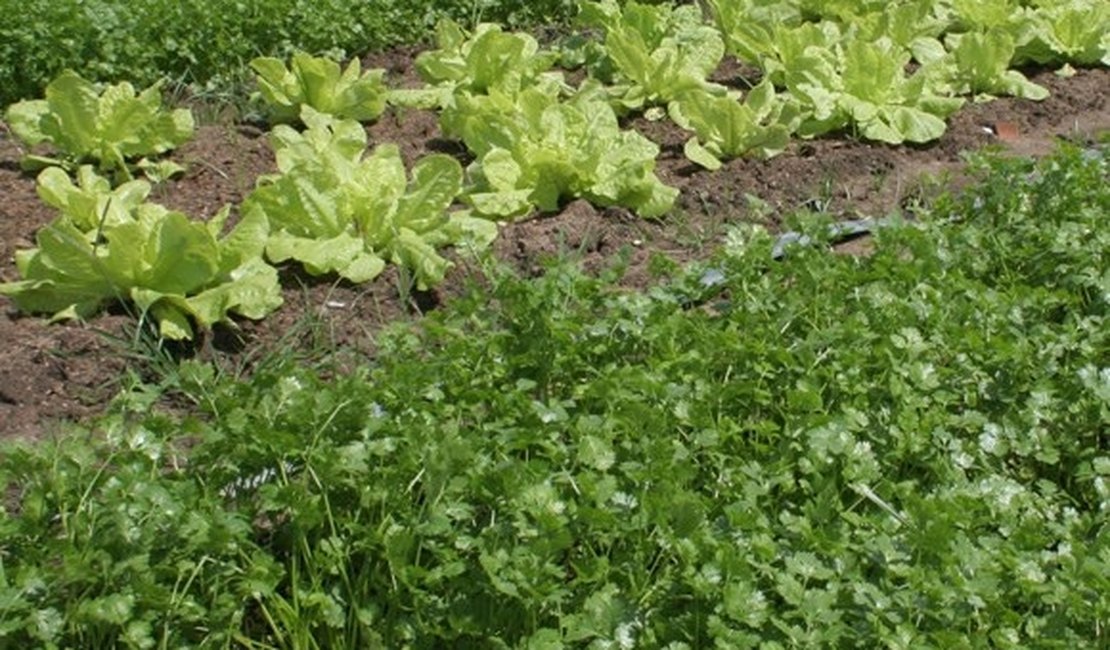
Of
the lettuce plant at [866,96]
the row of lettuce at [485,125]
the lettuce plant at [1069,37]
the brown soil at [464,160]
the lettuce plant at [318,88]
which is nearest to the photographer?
the brown soil at [464,160]

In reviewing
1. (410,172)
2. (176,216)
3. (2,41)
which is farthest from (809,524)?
(2,41)

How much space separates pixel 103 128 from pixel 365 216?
1.05 meters

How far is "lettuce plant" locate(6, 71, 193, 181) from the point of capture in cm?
581

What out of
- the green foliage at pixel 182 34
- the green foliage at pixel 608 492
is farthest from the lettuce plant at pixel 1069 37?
the green foliage at pixel 608 492

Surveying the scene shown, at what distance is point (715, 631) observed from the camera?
338 centimetres

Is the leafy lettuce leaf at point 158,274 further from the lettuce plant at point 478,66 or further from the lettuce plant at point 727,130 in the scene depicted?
the lettuce plant at point 727,130

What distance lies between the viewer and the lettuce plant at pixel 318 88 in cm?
626

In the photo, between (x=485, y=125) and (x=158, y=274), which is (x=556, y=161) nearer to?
(x=485, y=125)

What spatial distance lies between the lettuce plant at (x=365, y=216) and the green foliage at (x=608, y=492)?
2.50 feet

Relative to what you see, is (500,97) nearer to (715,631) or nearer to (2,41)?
(2,41)

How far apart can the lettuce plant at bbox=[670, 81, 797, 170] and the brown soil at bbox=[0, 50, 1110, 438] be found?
6 centimetres

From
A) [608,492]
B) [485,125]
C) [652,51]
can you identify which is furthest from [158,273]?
[652,51]

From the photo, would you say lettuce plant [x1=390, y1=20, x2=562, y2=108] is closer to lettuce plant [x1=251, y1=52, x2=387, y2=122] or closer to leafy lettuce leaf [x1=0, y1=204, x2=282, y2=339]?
lettuce plant [x1=251, y1=52, x2=387, y2=122]

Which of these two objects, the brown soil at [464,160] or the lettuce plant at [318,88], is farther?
the lettuce plant at [318,88]
